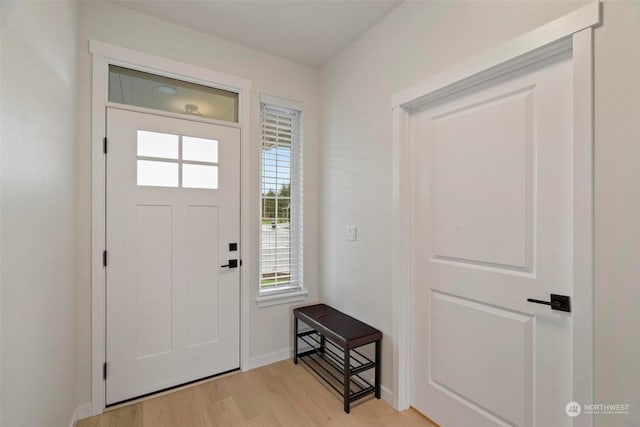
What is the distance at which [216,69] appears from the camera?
2.39 meters

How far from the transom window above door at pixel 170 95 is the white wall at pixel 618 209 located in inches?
89.7

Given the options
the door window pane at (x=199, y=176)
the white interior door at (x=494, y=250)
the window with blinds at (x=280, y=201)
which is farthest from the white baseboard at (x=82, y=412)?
the white interior door at (x=494, y=250)

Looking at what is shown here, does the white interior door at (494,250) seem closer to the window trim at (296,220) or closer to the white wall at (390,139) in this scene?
the white wall at (390,139)

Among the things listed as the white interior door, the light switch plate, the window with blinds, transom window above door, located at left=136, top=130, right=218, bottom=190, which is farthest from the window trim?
the white interior door

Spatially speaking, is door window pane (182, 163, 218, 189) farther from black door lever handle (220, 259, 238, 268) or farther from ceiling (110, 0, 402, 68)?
ceiling (110, 0, 402, 68)

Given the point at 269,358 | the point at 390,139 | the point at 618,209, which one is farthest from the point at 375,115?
the point at 269,358

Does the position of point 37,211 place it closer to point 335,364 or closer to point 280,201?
point 280,201

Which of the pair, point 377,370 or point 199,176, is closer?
point 377,370

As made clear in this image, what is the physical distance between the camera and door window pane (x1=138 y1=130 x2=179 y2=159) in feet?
6.92

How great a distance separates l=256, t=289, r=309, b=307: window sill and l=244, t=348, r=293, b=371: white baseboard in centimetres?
43

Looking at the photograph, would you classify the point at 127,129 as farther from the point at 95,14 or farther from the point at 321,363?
the point at 321,363

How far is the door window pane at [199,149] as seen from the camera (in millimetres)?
2264

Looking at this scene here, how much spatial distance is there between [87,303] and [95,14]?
74.6 inches

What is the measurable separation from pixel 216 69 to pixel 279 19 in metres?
0.64
